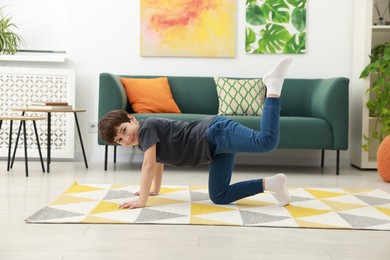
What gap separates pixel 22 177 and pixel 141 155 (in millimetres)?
1266

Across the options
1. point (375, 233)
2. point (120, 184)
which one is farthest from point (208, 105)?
point (375, 233)

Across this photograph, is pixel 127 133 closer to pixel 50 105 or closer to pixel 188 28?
pixel 50 105

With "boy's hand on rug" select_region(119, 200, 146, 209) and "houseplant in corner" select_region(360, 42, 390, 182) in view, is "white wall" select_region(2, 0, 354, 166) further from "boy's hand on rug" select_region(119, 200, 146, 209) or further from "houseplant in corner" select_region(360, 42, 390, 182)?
"boy's hand on rug" select_region(119, 200, 146, 209)

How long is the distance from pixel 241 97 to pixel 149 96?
0.71m

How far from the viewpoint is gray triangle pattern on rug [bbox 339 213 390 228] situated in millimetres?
2134

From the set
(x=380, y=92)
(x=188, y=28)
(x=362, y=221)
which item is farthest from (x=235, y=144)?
(x=188, y=28)

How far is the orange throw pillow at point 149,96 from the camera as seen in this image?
3949 millimetres

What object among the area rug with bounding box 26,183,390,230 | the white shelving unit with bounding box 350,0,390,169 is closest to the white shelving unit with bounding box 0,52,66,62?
the area rug with bounding box 26,183,390,230

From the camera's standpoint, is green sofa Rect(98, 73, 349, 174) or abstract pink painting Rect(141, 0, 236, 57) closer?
green sofa Rect(98, 73, 349, 174)

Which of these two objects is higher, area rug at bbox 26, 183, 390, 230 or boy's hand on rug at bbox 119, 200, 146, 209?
boy's hand on rug at bbox 119, 200, 146, 209

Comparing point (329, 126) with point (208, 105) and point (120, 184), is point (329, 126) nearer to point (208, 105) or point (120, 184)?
point (208, 105)

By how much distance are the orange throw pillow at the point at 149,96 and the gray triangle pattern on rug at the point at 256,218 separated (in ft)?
5.91

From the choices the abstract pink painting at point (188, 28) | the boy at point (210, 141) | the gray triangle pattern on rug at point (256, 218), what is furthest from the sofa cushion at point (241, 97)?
the gray triangle pattern on rug at point (256, 218)

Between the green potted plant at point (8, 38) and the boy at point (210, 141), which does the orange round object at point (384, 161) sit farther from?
the green potted plant at point (8, 38)
